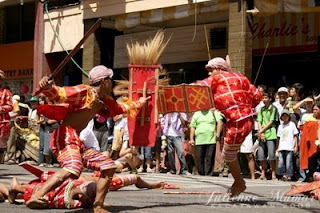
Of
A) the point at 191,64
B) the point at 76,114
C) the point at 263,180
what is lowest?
the point at 263,180

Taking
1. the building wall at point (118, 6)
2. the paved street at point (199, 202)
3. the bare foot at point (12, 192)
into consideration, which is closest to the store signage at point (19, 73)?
the building wall at point (118, 6)

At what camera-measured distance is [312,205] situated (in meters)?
8.92

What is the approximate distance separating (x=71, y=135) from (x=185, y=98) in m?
2.00

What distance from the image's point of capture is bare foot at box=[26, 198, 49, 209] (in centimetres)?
768

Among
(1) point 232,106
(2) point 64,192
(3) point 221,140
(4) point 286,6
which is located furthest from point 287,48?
(2) point 64,192

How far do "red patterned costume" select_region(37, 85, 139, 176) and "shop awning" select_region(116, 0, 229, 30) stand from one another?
9.96m

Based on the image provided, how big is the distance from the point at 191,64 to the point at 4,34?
29.5 ft

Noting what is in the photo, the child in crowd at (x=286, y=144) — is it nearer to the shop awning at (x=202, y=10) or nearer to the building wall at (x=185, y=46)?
the shop awning at (x=202, y=10)

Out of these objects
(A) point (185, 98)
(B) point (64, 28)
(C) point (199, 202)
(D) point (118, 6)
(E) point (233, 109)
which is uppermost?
(D) point (118, 6)

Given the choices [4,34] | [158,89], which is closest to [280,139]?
[158,89]

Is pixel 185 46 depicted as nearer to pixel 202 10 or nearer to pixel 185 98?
pixel 202 10

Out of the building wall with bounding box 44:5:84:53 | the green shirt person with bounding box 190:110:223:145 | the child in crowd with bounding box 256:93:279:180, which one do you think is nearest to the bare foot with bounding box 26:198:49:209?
the child in crowd with bounding box 256:93:279:180

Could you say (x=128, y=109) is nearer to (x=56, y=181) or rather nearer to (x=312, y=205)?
(x=56, y=181)

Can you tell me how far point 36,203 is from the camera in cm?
770
